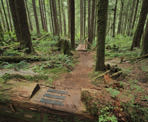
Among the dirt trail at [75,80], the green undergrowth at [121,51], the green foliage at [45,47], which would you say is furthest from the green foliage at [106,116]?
the green foliage at [45,47]

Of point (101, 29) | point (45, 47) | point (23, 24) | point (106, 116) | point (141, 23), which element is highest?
point (23, 24)

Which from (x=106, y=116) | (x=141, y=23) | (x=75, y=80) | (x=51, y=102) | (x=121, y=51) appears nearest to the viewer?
(x=106, y=116)

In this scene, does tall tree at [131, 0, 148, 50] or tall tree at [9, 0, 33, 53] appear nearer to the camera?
tall tree at [9, 0, 33, 53]

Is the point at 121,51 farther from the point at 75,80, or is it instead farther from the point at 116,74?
the point at 75,80

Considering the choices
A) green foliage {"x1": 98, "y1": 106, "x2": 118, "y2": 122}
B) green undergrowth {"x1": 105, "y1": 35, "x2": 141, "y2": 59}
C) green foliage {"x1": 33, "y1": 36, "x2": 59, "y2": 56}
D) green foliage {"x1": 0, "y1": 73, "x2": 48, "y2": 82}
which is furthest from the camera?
green foliage {"x1": 33, "y1": 36, "x2": 59, "y2": 56}

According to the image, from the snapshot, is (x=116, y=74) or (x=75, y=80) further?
(x=75, y=80)

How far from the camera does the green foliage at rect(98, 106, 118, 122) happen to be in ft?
6.55

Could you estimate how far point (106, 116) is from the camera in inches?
81.3

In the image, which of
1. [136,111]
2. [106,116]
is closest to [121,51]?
[136,111]

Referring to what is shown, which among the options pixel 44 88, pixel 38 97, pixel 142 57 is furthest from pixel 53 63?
pixel 142 57

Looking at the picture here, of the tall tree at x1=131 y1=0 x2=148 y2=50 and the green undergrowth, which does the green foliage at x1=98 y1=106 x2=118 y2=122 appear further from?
the tall tree at x1=131 y1=0 x2=148 y2=50

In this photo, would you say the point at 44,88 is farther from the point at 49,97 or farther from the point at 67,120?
the point at 67,120

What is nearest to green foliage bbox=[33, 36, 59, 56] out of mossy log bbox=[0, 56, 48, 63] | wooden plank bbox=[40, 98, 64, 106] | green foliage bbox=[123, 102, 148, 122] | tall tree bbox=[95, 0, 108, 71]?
mossy log bbox=[0, 56, 48, 63]

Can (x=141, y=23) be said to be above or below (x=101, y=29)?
above
